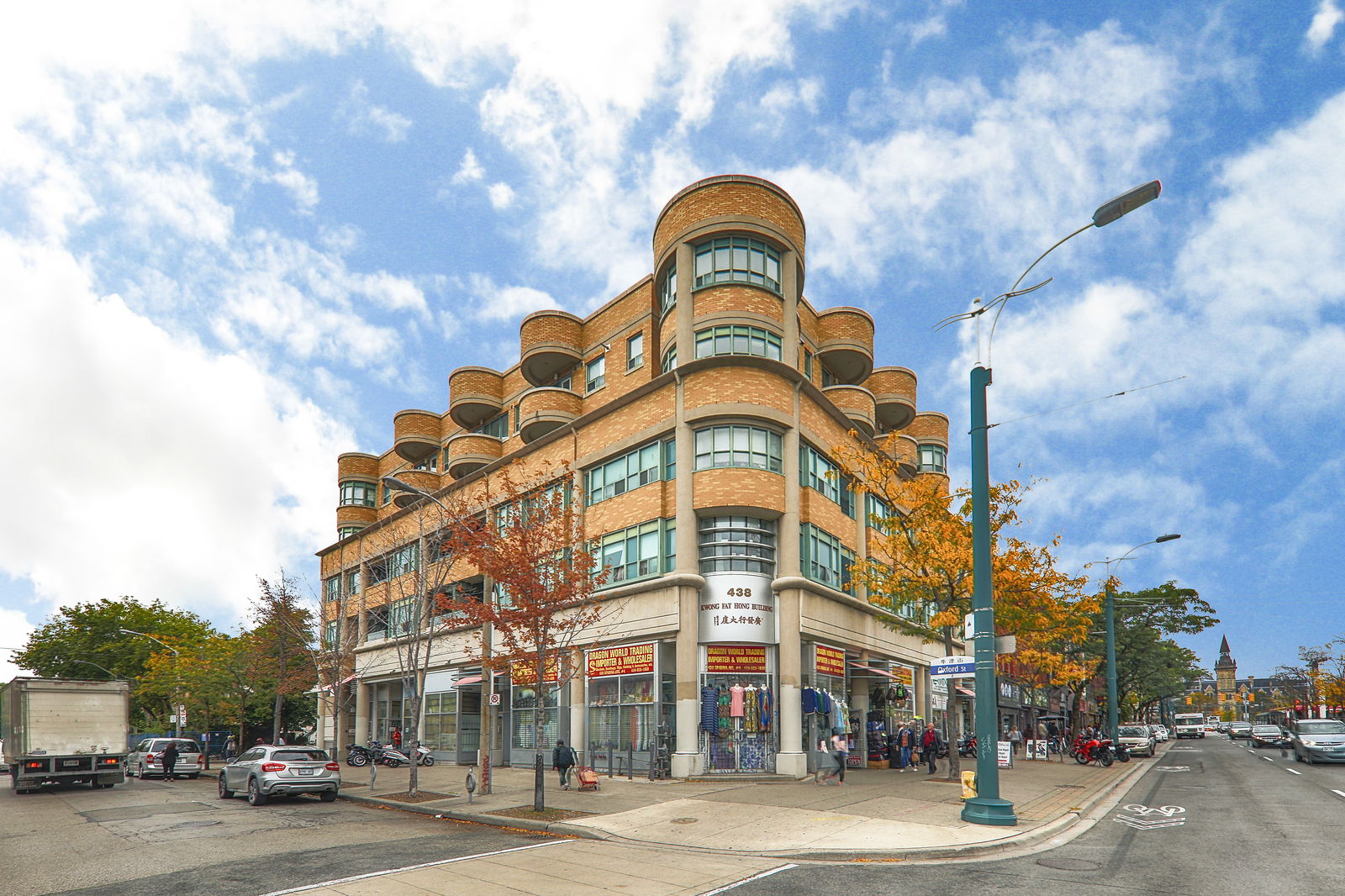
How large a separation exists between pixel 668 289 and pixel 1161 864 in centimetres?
2562

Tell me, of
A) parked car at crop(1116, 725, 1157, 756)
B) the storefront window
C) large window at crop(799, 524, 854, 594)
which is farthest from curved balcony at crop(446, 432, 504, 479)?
parked car at crop(1116, 725, 1157, 756)

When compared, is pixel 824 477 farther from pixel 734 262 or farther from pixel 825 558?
pixel 734 262

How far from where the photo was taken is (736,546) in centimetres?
2930

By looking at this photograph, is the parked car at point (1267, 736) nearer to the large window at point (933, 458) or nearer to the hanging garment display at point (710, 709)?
the large window at point (933, 458)

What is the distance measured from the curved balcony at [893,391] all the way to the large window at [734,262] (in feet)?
52.4

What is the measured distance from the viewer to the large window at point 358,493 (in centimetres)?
5956

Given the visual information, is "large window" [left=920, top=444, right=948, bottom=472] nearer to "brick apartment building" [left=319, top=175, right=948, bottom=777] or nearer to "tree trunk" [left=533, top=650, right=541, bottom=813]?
"brick apartment building" [left=319, top=175, right=948, bottom=777]

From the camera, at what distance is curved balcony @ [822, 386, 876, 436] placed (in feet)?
130

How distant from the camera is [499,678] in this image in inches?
1511

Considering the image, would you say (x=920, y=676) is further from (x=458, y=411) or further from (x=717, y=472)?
(x=458, y=411)

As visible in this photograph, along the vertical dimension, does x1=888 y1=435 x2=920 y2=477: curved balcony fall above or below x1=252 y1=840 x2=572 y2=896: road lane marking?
above

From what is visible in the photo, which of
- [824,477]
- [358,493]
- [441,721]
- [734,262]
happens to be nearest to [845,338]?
[824,477]

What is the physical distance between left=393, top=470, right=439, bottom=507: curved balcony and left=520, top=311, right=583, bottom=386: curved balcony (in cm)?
1227

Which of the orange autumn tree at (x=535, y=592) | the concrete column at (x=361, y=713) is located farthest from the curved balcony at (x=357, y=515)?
the orange autumn tree at (x=535, y=592)
